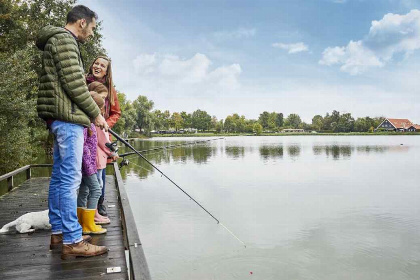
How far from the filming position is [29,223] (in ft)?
12.0

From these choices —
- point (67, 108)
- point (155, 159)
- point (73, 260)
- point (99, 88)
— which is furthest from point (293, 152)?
point (67, 108)

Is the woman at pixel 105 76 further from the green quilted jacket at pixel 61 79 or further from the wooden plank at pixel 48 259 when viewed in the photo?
the wooden plank at pixel 48 259

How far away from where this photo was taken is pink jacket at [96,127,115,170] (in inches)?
136

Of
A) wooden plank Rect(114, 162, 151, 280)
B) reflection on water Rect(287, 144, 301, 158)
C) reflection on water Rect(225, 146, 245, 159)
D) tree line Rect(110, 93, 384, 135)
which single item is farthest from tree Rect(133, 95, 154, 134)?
wooden plank Rect(114, 162, 151, 280)

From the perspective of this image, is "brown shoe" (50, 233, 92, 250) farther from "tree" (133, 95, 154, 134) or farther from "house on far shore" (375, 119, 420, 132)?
"house on far shore" (375, 119, 420, 132)

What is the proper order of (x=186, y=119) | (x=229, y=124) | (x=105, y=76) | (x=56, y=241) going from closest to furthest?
1. (x=56, y=241)
2. (x=105, y=76)
3. (x=229, y=124)
4. (x=186, y=119)

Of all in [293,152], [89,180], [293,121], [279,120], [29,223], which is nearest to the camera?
[89,180]

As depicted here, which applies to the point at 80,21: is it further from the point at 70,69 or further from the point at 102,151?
the point at 102,151

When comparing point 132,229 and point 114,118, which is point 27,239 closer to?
point 132,229

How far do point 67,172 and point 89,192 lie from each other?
2.36ft

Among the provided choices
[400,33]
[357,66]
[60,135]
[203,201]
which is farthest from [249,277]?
[357,66]

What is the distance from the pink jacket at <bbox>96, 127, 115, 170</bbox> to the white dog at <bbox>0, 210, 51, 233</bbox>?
971 mm

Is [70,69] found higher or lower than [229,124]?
lower

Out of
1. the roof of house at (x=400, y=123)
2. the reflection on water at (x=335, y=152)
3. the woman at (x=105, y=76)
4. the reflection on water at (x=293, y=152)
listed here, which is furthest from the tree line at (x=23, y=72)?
the roof of house at (x=400, y=123)
